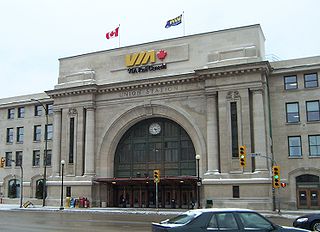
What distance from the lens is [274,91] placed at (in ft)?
159

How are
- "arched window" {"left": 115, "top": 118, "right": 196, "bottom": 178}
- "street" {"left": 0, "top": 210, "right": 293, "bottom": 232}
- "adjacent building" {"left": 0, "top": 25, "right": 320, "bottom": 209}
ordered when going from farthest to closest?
"arched window" {"left": 115, "top": 118, "right": 196, "bottom": 178}, "adjacent building" {"left": 0, "top": 25, "right": 320, "bottom": 209}, "street" {"left": 0, "top": 210, "right": 293, "bottom": 232}

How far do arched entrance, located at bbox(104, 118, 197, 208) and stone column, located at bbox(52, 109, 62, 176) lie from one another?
7373 millimetres

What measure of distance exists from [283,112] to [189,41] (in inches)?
536

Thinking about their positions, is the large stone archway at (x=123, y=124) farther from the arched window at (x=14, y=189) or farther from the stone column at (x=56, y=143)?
the arched window at (x=14, y=189)

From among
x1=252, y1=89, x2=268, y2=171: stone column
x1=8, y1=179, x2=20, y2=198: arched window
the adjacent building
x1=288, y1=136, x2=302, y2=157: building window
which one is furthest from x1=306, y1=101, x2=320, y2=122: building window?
x1=8, y1=179, x2=20, y2=198: arched window

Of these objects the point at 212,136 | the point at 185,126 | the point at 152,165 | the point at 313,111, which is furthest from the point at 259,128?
the point at 152,165

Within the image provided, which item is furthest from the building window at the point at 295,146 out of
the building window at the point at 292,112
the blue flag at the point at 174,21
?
the blue flag at the point at 174,21

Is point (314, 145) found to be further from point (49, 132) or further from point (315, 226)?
point (49, 132)

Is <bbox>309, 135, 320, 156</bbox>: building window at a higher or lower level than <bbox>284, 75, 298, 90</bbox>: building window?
lower

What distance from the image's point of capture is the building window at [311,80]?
47000 mm

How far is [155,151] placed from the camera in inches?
2060

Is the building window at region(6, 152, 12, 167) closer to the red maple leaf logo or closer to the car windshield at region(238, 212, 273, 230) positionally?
the red maple leaf logo

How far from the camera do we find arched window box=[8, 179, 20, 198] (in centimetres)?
6308

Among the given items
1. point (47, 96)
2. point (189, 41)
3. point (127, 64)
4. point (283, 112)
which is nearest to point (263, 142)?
point (283, 112)
